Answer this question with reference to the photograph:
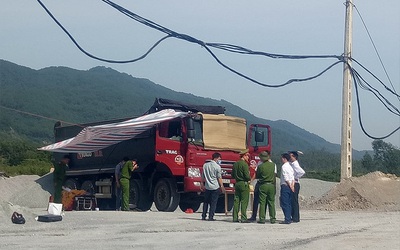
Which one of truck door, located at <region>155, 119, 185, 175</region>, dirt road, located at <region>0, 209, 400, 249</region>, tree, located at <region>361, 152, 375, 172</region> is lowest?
dirt road, located at <region>0, 209, 400, 249</region>

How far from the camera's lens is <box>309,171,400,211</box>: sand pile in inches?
1013

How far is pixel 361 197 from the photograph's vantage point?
25797 mm

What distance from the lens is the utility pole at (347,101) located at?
1021 inches

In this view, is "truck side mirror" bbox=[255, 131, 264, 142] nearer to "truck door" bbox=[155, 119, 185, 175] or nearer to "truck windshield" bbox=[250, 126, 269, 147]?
"truck windshield" bbox=[250, 126, 269, 147]

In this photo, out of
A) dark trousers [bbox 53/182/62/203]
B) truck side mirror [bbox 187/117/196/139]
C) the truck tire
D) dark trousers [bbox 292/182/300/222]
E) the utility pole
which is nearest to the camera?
dark trousers [bbox 292/182/300/222]

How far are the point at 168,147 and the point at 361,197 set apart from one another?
8.29 metres

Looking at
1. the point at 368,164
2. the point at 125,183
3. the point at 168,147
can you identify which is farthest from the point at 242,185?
the point at 368,164

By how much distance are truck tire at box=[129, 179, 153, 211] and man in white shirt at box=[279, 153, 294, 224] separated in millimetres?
6051

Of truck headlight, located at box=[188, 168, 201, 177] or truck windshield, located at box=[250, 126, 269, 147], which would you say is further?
truck windshield, located at box=[250, 126, 269, 147]

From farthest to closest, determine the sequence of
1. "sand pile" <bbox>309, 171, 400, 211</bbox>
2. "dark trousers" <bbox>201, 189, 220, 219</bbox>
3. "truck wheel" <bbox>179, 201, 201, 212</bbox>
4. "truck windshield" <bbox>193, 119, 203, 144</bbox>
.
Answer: "sand pile" <bbox>309, 171, 400, 211</bbox> < "truck wheel" <bbox>179, 201, 201, 212</bbox> < "truck windshield" <bbox>193, 119, 203, 144</bbox> < "dark trousers" <bbox>201, 189, 220, 219</bbox>

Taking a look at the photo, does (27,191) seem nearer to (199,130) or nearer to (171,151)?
(171,151)

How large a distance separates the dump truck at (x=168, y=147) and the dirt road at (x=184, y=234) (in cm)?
299

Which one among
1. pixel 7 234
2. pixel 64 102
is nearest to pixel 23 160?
pixel 7 234

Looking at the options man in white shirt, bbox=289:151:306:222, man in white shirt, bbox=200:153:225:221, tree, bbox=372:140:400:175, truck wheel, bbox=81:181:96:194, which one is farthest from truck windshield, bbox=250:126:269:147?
tree, bbox=372:140:400:175
